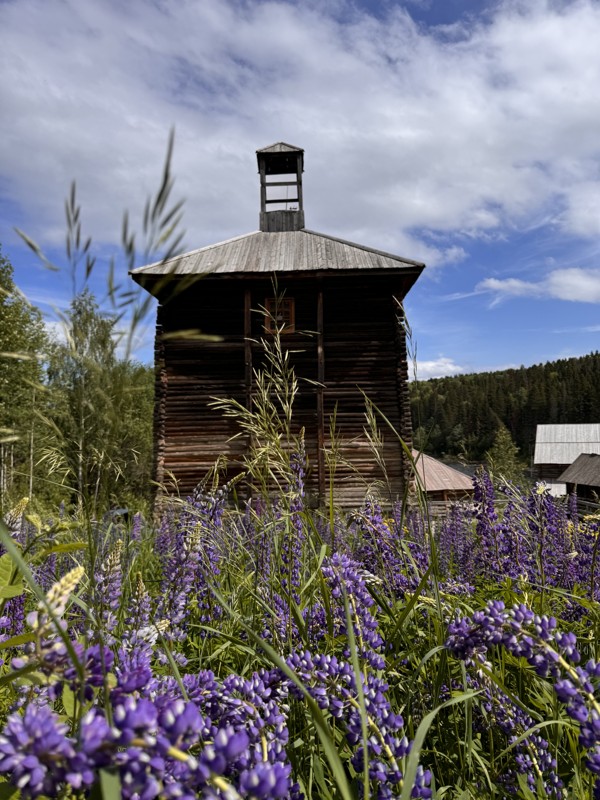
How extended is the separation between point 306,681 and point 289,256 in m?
15.7

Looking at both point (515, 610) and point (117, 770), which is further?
point (515, 610)

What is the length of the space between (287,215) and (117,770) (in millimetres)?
19618

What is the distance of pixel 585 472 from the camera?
44.5 meters

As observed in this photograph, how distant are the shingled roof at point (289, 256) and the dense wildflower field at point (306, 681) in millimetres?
12411

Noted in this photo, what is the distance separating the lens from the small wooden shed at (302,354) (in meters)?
14.9

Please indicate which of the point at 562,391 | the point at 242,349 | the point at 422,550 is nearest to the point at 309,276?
the point at 242,349

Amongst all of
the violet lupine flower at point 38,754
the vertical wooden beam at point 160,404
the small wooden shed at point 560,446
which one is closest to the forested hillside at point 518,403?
the small wooden shed at point 560,446

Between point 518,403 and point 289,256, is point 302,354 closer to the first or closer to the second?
point 289,256

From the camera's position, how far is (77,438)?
1022 millimetres

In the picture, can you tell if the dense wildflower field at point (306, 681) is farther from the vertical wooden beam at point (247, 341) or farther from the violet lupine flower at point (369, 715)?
the vertical wooden beam at point (247, 341)

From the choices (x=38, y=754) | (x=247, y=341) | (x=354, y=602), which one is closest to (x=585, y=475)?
(x=247, y=341)

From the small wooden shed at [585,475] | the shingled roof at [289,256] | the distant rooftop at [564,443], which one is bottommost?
the small wooden shed at [585,475]

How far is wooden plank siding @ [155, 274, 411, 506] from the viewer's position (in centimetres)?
1498

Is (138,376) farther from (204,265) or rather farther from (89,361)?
(204,265)
